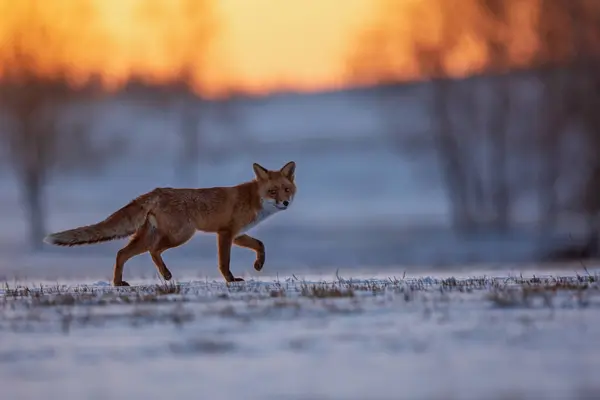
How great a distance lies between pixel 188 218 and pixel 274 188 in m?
1.31

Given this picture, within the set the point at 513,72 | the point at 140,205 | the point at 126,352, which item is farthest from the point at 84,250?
the point at 126,352

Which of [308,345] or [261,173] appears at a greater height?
[261,173]

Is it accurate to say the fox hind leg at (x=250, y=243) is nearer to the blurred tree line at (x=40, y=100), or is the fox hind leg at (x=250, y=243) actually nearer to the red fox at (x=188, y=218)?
the red fox at (x=188, y=218)

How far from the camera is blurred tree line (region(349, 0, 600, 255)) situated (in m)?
32.1

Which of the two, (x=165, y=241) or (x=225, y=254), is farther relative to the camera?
(x=225, y=254)

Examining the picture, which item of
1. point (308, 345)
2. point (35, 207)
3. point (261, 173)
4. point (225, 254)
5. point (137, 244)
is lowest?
point (308, 345)

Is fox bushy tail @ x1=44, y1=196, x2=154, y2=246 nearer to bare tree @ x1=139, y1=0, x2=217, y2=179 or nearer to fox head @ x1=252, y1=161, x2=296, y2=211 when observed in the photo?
fox head @ x1=252, y1=161, x2=296, y2=211

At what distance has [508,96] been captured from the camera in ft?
123

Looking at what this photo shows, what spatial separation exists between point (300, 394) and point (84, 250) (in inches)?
1332

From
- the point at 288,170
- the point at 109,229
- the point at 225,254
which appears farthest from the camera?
the point at 288,170

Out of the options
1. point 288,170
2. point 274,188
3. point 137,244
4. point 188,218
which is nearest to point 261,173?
point 274,188

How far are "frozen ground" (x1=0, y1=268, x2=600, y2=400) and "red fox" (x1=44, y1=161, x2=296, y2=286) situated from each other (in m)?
2.75

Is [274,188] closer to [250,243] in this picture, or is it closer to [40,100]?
[250,243]

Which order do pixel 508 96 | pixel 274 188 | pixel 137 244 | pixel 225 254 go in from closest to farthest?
pixel 137 244 → pixel 225 254 → pixel 274 188 → pixel 508 96
